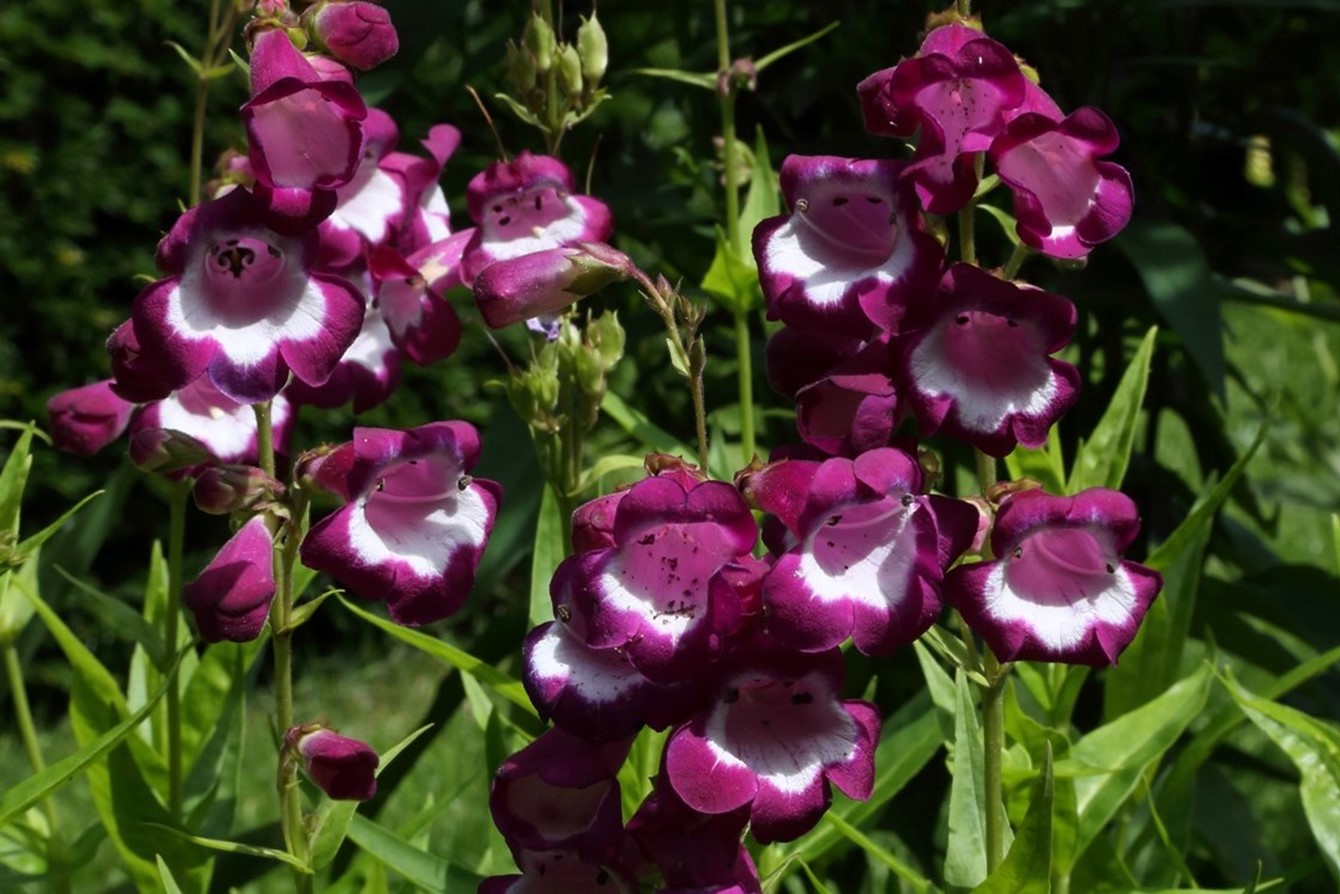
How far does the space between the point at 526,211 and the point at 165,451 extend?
0.32 meters

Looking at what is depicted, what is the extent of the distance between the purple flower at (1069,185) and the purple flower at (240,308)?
35 cm

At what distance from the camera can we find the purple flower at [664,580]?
0.79 metres

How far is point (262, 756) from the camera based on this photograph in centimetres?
309

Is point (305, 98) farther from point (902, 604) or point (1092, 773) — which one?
point (1092, 773)

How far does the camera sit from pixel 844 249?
905mm

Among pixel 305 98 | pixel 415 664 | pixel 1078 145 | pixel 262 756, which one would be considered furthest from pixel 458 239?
pixel 415 664

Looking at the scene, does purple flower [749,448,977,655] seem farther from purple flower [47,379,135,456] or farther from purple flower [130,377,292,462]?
purple flower [47,379,135,456]

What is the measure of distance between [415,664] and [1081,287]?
2044 millimetres

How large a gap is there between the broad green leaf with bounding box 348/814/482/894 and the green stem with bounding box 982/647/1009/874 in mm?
349

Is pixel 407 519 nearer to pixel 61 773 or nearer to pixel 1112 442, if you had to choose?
pixel 61 773

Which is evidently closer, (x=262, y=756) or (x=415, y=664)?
(x=262, y=756)

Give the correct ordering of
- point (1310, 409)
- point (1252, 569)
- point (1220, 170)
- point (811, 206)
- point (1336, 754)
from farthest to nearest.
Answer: point (1310, 409) → point (1220, 170) → point (1252, 569) → point (1336, 754) → point (811, 206)

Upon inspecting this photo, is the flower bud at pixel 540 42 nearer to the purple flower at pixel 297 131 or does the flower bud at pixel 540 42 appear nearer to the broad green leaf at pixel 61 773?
the purple flower at pixel 297 131

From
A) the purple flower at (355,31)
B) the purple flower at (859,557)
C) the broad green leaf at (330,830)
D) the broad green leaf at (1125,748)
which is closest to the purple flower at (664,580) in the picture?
the purple flower at (859,557)
